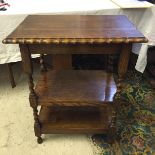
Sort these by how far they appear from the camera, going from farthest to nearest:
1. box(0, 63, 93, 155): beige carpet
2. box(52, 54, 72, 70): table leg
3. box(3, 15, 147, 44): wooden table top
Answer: box(52, 54, 72, 70): table leg, box(0, 63, 93, 155): beige carpet, box(3, 15, 147, 44): wooden table top

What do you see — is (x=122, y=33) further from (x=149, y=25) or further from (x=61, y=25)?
(x=149, y=25)

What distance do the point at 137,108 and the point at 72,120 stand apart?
1.70 feet

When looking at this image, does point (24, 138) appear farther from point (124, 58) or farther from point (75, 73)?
point (124, 58)

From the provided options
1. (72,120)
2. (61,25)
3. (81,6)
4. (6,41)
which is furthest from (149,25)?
(6,41)

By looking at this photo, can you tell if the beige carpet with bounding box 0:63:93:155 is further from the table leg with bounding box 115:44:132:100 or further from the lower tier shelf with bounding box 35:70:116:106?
the table leg with bounding box 115:44:132:100

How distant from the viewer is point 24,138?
123 cm

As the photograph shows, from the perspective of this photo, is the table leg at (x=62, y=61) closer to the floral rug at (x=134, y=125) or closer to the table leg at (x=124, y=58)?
the floral rug at (x=134, y=125)

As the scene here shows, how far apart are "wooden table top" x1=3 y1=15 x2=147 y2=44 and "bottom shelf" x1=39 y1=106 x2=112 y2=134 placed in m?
0.49

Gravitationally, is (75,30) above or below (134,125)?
above

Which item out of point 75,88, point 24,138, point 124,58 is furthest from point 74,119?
point 124,58

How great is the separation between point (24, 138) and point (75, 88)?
1.44ft

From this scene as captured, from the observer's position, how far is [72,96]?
1076 mm

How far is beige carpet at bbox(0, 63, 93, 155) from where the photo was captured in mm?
1153

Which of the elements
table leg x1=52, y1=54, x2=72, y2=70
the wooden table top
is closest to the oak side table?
the wooden table top
